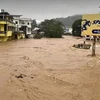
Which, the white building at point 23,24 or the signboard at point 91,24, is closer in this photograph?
the signboard at point 91,24

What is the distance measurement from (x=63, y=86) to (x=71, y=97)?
159 centimetres

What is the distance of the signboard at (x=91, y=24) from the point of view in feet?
71.6

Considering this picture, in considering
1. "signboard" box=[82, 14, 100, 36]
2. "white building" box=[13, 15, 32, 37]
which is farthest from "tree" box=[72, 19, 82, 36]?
"signboard" box=[82, 14, 100, 36]

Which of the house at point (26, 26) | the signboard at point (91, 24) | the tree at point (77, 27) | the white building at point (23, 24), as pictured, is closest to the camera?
the signboard at point (91, 24)

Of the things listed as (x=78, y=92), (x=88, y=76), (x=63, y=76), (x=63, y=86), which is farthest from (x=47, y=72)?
(x=78, y=92)

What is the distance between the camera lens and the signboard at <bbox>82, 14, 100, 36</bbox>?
71.6 feet

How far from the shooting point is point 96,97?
9.43 m

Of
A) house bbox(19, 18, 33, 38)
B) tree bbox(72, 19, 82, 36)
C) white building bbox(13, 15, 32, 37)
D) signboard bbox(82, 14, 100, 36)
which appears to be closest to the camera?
signboard bbox(82, 14, 100, 36)

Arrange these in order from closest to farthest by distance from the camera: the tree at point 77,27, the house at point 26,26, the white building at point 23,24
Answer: the house at point 26,26, the white building at point 23,24, the tree at point 77,27

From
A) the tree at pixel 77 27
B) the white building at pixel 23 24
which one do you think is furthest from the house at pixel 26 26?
the tree at pixel 77 27

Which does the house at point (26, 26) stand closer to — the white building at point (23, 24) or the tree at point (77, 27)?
the white building at point (23, 24)

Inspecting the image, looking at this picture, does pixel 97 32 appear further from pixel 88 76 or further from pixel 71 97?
pixel 71 97

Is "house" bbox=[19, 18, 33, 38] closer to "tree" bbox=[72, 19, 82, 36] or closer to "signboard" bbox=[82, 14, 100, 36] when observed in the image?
"tree" bbox=[72, 19, 82, 36]

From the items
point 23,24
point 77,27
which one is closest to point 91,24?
point 23,24
